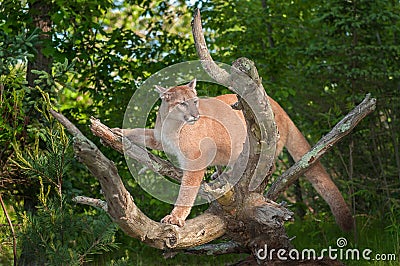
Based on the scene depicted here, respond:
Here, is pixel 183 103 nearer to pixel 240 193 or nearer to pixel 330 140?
pixel 240 193

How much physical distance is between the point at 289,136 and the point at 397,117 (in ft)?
8.86

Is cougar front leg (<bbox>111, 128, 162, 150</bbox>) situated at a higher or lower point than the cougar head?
lower

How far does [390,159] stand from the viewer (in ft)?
27.9

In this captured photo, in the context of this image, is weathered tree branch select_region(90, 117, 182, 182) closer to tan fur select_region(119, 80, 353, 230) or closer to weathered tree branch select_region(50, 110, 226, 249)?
tan fur select_region(119, 80, 353, 230)

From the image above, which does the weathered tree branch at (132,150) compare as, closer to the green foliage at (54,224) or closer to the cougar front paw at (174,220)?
the green foliage at (54,224)

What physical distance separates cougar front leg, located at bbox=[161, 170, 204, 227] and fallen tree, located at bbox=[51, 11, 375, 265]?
0.10 metres

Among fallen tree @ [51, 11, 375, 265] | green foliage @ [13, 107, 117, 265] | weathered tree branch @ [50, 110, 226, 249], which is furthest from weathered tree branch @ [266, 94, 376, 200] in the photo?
green foliage @ [13, 107, 117, 265]

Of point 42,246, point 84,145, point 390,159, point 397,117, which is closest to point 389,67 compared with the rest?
point 397,117

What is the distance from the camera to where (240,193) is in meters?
4.82

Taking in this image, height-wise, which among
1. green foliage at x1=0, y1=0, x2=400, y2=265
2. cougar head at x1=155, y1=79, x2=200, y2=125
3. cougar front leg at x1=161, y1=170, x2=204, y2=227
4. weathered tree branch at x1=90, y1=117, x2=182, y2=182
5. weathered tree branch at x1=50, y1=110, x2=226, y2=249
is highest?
green foliage at x1=0, y1=0, x2=400, y2=265

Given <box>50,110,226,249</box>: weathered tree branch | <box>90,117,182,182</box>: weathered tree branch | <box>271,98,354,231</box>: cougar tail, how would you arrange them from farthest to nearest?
<box>271,98,354,231</box>: cougar tail < <box>90,117,182,182</box>: weathered tree branch < <box>50,110,226,249</box>: weathered tree branch

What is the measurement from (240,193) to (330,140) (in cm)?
99

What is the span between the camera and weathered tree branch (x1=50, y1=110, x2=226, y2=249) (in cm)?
329

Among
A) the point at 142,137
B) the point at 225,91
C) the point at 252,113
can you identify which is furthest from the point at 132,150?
the point at 225,91
